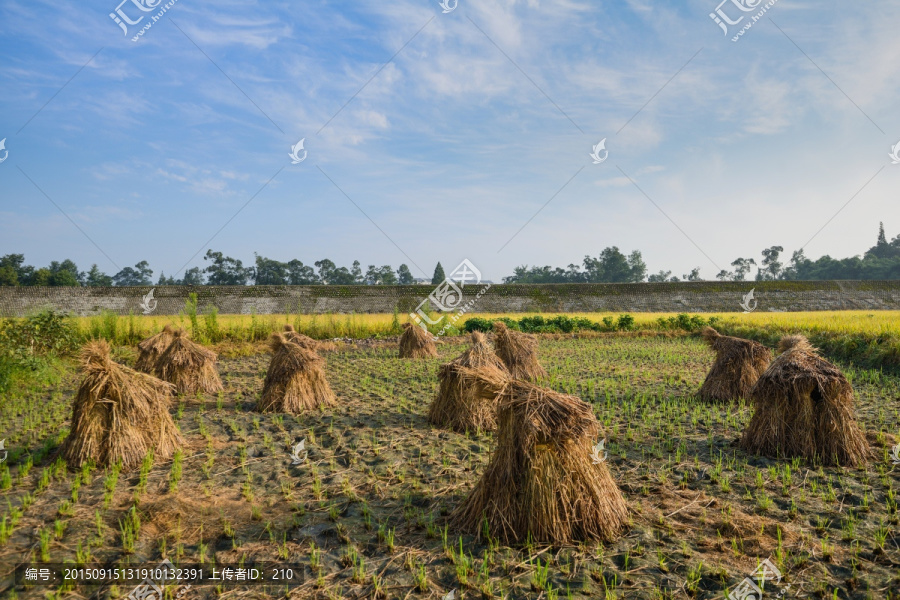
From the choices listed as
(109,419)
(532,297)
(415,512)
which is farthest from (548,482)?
(532,297)

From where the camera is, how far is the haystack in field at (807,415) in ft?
20.7

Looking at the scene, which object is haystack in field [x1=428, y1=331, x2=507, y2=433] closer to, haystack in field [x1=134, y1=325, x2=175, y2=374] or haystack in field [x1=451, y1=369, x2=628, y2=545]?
haystack in field [x1=451, y1=369, x2=628, y2=545]

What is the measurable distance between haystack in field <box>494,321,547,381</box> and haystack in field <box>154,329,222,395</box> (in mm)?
6013

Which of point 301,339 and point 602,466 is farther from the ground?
point 301,339

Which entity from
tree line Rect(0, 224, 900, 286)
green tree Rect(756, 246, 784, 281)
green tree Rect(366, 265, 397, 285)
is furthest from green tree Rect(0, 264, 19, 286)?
green tree Rect(756, 246, 784, 281)

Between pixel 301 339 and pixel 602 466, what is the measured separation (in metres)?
7.55

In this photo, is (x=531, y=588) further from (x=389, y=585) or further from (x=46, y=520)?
(x=46, y=520)

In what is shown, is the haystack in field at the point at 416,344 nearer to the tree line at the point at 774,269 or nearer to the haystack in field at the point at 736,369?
the haystack in field at the point at 736,369

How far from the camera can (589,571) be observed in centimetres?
396

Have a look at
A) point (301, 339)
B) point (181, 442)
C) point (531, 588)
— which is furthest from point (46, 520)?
point (301, 339)

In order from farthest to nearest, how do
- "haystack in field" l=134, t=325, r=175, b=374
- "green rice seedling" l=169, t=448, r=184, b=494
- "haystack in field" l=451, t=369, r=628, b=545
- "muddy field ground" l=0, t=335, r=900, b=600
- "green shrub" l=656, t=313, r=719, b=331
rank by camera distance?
"green shrub" l=656, t=313, r=719, b=331, "haystack in field" l=134, t=325, r=175, b=374, "green rice seedling" l=169, t=448, r=184, b=494, "haystack in field" l=451, t=369, r=628, b=545, "muddy field ground" l=0, t=335, r=900, b=600

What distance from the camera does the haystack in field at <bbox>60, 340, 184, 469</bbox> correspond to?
6230mm

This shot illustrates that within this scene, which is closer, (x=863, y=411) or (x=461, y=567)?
(x=461, y=567)

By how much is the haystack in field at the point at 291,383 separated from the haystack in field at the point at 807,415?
6.77 meters
